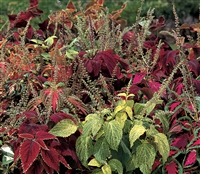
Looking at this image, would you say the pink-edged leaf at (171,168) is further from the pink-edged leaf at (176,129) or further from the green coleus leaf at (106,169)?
the green coleus leaf at (106,169)

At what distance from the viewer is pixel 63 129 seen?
1960mm

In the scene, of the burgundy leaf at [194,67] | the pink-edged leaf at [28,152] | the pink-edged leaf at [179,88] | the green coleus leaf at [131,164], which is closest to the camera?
the pink-edged leaf at [28,152]

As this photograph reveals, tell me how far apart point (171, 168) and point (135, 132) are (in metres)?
0.23

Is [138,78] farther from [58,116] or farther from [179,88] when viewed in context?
[58,116]

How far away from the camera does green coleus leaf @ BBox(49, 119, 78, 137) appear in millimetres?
1948

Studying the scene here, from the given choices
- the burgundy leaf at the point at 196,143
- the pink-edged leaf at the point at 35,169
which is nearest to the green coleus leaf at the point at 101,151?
the pink-edged leaf at the point at 35,169

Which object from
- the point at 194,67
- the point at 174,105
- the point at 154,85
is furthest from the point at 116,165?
the point at 194,67

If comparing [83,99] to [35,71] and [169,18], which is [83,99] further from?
[169,18]

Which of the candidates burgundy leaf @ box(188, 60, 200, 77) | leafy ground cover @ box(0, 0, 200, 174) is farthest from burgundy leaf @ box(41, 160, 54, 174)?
burgundy leaf @ box(188, 60, 200, 77)

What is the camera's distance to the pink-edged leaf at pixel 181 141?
202cm

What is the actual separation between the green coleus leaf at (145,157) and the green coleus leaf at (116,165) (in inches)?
2.6

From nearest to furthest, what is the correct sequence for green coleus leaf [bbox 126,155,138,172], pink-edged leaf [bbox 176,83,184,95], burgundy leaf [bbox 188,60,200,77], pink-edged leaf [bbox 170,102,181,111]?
green coleus leaf [bbox 126,155,138,172] < pink-edged leaf [bbox 170,102,181,111] < pink-edged leaf [bbox 176,83,184,95] < burgundy leaf [bbox 188,60,200,77]

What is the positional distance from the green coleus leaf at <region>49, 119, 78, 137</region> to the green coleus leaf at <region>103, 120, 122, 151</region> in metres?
0.14

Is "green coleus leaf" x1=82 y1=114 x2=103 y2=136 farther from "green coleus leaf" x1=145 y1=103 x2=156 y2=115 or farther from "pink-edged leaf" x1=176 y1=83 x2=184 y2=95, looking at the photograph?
"pink-edged leaf" x1=176 y1=83 x2=184 y2=95
